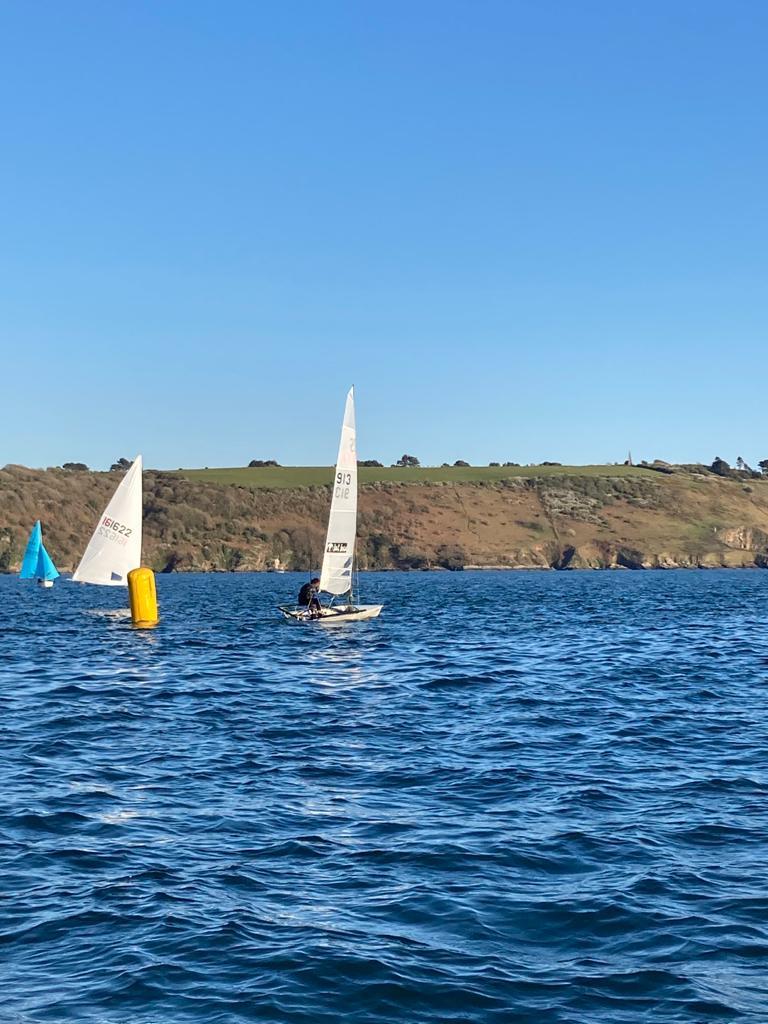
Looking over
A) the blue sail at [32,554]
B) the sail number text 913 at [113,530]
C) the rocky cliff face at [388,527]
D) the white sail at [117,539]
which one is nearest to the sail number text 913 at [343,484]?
the white sail at [117,539]

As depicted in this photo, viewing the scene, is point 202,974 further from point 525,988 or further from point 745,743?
point 745,743

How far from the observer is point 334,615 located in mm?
53938

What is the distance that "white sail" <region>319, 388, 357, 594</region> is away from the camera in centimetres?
5241

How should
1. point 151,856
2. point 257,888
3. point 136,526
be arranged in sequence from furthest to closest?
point 136,526 < point 151,856 < point 257,888

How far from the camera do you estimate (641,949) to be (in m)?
11.4

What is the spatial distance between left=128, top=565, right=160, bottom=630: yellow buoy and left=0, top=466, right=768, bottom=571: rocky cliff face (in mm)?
109087

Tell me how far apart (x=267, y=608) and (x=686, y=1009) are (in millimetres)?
61771

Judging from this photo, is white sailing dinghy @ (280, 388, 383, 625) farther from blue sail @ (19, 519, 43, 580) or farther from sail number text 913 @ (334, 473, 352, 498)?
blue sail @ (19, 519, 43, 580)

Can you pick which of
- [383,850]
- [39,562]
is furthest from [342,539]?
[39,562]

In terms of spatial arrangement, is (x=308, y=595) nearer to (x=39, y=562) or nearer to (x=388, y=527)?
(x=39, y=562)

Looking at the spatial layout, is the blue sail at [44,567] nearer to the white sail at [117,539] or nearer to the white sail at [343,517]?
the white sail at [117,539]

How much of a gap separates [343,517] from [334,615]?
14.7 feet

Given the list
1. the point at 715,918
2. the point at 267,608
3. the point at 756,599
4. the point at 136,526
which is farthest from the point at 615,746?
the point at 756,599

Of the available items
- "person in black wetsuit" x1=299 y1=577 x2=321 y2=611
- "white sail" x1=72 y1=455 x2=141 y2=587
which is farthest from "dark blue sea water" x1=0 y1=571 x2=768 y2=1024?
"white sail" x1=72 y1=455 x2=141 y2=587
